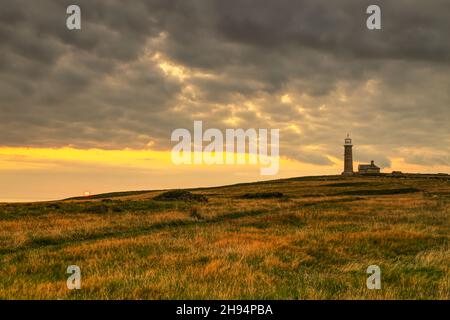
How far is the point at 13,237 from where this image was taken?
806 inches

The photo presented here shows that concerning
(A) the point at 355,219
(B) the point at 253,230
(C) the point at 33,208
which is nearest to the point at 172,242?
(B) the point at 253,230

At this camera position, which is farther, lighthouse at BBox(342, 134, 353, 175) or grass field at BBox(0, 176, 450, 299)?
lighthouse at BBox(342, 134, 353, 175)

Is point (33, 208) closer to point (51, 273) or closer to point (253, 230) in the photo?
point (253, 230)

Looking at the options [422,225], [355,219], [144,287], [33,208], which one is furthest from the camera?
[33,208]

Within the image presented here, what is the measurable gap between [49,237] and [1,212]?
52.3 ft

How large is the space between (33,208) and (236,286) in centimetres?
3330

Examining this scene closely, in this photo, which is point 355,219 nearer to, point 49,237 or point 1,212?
point 49,237

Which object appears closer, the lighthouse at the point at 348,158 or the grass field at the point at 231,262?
the grass field at the point at 231,262

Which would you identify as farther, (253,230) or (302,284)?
(253,230)

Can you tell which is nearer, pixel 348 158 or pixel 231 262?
pixel 231 262

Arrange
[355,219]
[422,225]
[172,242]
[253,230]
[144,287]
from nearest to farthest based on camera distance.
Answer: [144,287] → [172,242] → [253,230] → [422,225] → [355,219]
